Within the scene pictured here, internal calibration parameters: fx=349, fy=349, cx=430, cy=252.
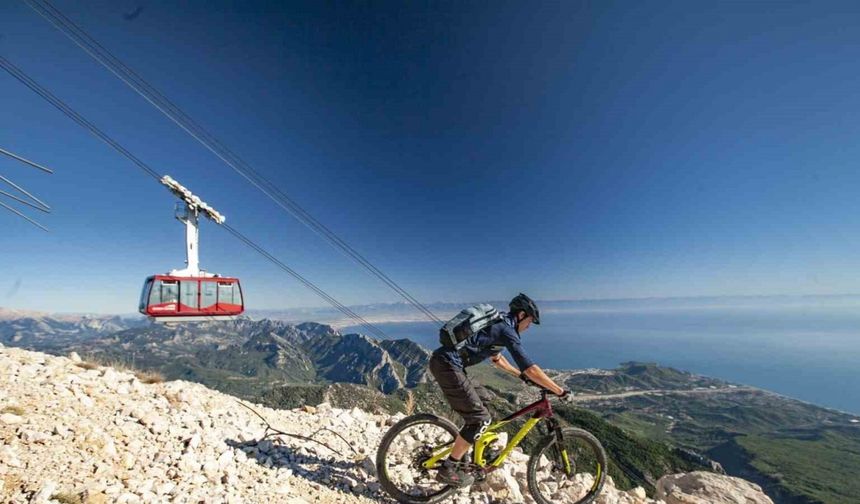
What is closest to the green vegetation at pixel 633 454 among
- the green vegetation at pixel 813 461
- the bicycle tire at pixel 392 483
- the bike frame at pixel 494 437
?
the green vegetation at pixel 813 461

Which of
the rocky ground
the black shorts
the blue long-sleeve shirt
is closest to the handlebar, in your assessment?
the blue long-sleeve shirt

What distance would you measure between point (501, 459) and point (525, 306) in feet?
8.68

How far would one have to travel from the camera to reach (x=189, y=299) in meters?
15.5

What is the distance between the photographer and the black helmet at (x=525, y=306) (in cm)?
582

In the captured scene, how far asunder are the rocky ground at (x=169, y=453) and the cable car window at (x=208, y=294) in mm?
7697

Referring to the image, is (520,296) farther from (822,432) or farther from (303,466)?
(822,432)

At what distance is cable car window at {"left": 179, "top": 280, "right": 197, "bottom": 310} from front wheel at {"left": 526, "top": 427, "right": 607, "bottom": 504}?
15536mm

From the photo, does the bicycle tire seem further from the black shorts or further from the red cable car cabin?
the red cable car cabin

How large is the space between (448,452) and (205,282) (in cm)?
1498

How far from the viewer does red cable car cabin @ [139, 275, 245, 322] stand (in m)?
14.9

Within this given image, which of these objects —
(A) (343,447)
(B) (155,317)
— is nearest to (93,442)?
(A) (343,447)

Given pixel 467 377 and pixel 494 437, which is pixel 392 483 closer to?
pixel 494 437

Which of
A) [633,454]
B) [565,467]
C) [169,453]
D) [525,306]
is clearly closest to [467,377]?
[525,306]

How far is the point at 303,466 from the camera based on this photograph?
629 centimetres
